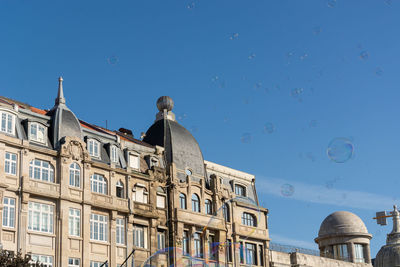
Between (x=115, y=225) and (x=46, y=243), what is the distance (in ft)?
19.8

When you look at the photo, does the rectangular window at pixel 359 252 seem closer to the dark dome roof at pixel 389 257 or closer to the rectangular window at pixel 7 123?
the dark dome roof at pixel 389 257

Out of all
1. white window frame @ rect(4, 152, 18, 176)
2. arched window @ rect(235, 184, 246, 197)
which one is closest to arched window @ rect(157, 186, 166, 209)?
arched window @ rect(235, 184, 246, 197)

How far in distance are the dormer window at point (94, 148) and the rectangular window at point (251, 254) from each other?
17.2 metres

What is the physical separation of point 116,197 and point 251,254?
1582 centimetres

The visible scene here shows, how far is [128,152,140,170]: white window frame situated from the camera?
186 ft

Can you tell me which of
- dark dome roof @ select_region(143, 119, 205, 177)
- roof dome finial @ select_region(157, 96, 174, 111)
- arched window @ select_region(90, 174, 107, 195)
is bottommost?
arched window @ select_region(90, 174, 107, 195)

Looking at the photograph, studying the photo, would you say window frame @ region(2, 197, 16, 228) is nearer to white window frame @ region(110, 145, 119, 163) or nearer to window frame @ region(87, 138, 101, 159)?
window frame @ region(87, 138, 101, 159)

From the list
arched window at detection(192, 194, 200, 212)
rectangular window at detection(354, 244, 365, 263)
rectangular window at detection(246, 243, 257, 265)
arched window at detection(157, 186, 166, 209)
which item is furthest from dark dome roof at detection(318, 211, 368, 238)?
arched window at detection(157, 186, 166, 209)

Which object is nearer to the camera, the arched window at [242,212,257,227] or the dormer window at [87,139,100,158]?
the dormer window at [87,139,100,158]

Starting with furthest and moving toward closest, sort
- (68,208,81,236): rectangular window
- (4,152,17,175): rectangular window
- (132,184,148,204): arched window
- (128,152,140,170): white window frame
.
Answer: (128,152,140,170): white window frame
(132,184,148,204): arched window
(68,208,81,236): rectangular window
(4,152,17,175): rectangular window

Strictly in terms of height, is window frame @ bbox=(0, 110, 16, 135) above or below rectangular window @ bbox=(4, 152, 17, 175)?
above

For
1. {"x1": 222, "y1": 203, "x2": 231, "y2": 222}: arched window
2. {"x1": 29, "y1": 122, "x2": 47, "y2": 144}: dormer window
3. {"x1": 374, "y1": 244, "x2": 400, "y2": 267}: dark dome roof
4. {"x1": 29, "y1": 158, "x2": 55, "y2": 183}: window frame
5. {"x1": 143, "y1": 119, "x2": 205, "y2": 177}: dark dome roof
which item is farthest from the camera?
{"x1": 374, "y1": 244, "x2": 400, "y2": 267}: dark dome roof

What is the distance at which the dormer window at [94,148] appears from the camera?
53.3m

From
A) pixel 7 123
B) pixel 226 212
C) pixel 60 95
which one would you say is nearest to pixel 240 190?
pixel 226 212
